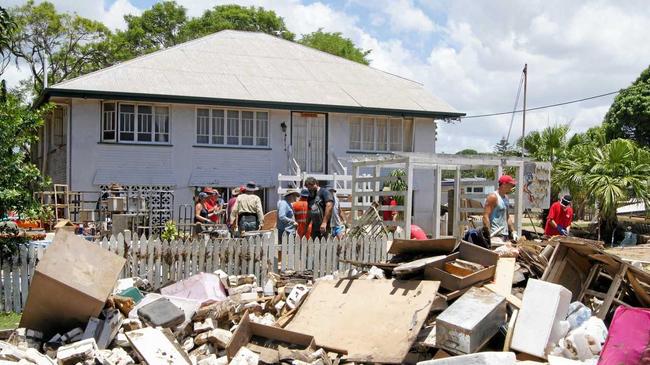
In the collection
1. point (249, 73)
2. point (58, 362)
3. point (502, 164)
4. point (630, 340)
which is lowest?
point (58, 362)

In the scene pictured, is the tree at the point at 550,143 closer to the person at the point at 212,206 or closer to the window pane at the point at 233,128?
the window pane at the point at 233,128

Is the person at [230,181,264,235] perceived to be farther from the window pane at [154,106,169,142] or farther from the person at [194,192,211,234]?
the window pane at [154,106,169,142]

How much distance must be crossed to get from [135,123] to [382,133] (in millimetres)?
8133

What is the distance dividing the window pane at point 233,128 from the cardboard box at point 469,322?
593 inches

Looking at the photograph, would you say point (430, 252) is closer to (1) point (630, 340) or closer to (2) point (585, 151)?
(1) point (630, 340)

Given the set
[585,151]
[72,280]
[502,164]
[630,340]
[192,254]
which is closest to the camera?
[630,340]

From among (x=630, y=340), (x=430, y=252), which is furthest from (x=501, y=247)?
(x=630, y=340)

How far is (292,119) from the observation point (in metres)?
22.2

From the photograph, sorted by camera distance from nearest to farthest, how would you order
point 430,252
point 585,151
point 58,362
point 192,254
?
point 58,362 < point 430,252 < point 192,254 < point 585,151

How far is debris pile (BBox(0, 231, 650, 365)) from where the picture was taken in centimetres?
686

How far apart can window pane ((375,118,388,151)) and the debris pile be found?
14379 mm

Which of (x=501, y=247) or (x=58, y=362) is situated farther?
(x=501, y=247)

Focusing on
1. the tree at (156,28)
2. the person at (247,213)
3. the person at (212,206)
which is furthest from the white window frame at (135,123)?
the tree at (156,28)

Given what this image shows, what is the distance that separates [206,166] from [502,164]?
1010 cm
